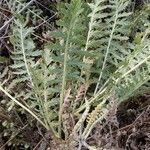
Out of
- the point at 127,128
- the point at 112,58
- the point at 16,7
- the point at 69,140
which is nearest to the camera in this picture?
the point at 69,140

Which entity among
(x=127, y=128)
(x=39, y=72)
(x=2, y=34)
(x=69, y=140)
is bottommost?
(x=127, y=128)

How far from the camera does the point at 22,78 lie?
121 cm

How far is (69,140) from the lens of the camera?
3.52ft

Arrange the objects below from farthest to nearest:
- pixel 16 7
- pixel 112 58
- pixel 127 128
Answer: pixel 16 7 < pixel 112 58 < pixel 127 128

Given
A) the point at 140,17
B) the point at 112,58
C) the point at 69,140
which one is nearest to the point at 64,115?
the point at 69,140

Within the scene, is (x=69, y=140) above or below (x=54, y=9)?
below

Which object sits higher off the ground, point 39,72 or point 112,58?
point 39,72

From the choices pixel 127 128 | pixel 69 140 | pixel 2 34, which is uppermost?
pixel 2 34

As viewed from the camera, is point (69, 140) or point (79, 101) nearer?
point (69, 140)

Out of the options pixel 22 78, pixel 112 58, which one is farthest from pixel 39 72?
pixel 112 58

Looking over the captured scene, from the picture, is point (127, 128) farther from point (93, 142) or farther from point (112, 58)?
point (112, 58)

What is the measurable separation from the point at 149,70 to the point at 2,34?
582 mm

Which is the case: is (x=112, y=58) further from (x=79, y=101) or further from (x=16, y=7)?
(x=16, y=7)

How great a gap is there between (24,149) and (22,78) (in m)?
0.22
